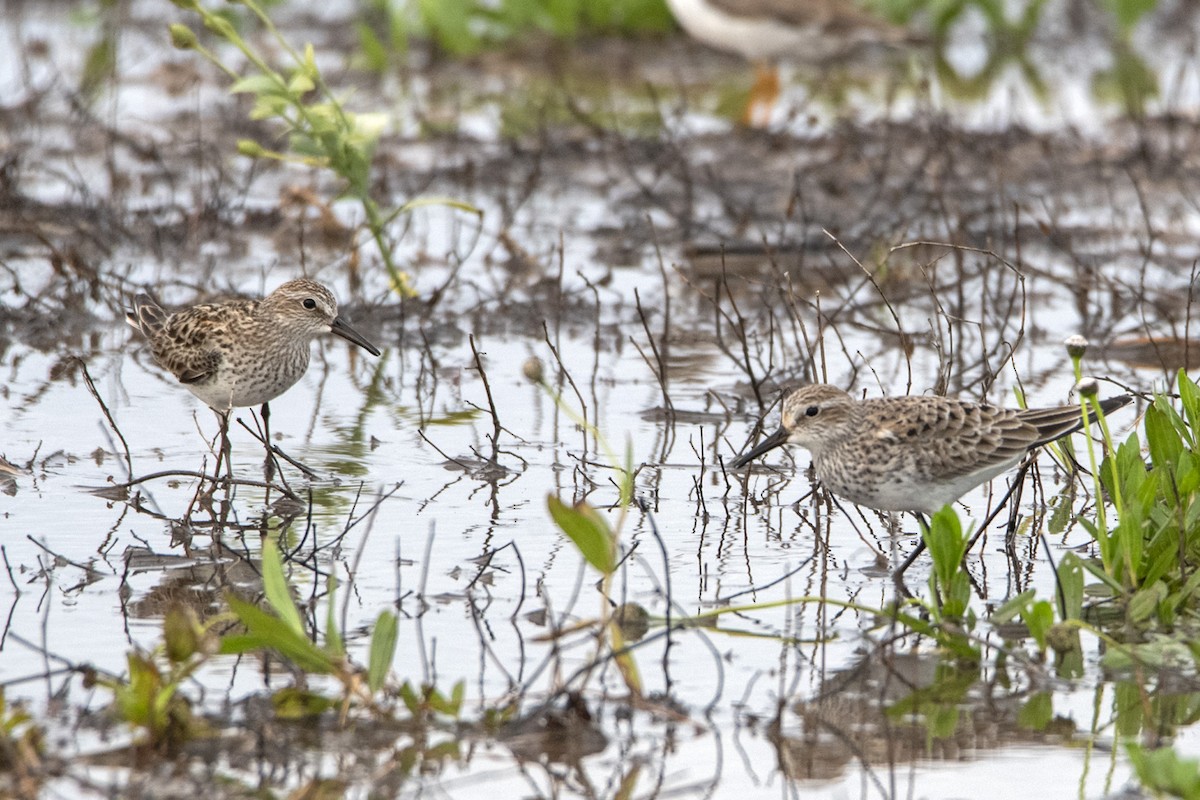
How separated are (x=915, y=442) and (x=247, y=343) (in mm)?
2678

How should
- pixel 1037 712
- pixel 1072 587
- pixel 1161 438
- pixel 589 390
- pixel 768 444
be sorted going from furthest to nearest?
pixel 589 390 → pixel 768 444 → pixel 1161 438 → pixel 1072 587 → pixel 1037 712

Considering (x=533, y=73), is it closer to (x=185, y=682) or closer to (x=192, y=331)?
(x=192, y=331)

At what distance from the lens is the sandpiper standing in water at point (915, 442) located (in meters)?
5.88

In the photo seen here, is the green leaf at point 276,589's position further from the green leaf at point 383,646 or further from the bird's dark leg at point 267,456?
the bird's dark leg at point 267,456

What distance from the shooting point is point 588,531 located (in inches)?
185

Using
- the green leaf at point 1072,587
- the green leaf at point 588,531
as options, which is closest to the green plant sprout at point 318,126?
the green leaf at point 588,531

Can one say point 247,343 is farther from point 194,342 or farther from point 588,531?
point 588,531

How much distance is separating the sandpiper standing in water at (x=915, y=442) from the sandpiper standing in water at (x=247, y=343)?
2162 mm

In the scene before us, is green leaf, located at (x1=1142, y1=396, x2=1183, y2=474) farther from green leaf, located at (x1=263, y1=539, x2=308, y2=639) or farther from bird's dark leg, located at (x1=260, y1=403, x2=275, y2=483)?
bird's dark leg, located at (x1=260, y1=403, x2=275, y2=483)

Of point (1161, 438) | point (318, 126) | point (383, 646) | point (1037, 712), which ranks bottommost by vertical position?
point (1037, 712)

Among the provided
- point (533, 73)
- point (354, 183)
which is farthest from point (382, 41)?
point (354, 183)

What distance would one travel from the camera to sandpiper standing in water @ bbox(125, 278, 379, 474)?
7043 mm

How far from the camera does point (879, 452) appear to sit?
588 cm

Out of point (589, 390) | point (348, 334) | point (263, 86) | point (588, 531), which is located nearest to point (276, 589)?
point (588, 531)
